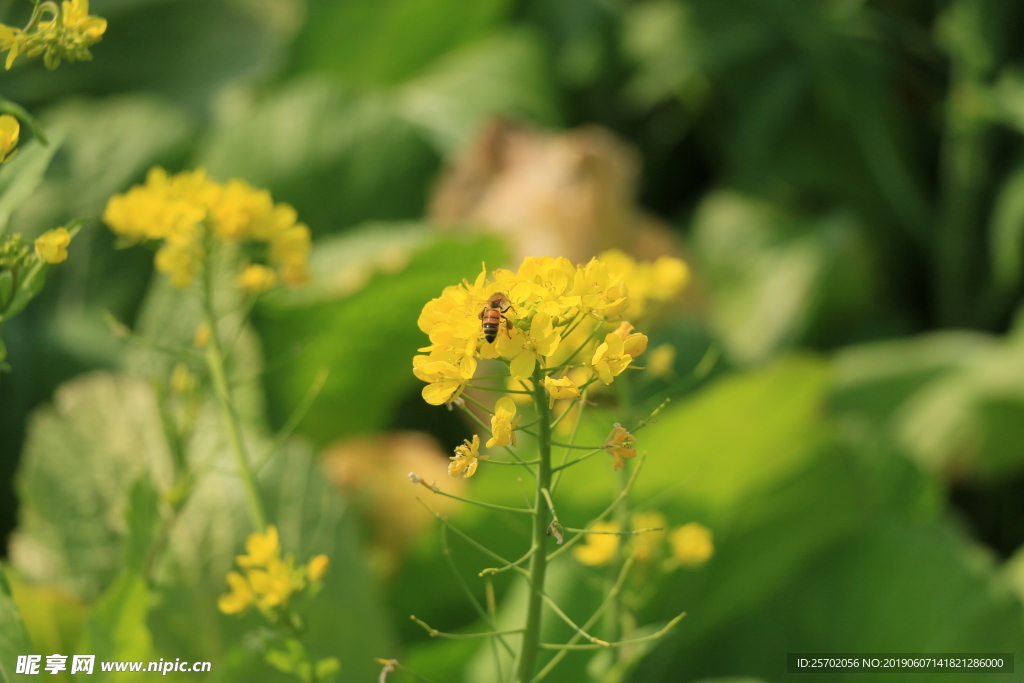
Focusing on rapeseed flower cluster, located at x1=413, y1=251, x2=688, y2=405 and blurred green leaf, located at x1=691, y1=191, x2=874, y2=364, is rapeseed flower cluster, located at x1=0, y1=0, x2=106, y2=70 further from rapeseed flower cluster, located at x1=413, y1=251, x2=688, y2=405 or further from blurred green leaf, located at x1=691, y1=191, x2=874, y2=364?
blurred green leaf, located at x1=691, y1=191, x2=874, y2=364

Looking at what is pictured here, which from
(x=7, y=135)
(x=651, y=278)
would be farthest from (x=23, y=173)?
(x=651, y=278)

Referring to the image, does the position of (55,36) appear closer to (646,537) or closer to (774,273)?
(646,537)

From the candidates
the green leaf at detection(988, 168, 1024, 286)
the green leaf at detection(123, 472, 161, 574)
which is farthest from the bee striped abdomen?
the green leaf at detection(988, 168, 1024, 286)

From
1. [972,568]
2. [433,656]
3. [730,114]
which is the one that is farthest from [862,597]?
[730,114]

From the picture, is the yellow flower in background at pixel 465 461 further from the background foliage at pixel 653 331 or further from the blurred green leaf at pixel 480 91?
the blurred green leaf at pixel 480 91

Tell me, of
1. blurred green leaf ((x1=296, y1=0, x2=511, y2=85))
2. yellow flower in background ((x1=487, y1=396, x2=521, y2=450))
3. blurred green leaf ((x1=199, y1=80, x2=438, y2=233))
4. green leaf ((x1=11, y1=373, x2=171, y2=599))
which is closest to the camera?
yellow flower in background ((x1=487, y1=396, x2=521, y2=450))

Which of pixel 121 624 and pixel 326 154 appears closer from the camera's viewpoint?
pixel 121 624

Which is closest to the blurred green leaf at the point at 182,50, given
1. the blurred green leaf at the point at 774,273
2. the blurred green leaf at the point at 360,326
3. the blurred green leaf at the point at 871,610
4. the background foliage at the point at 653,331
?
the background foliage at the point at 653,331
